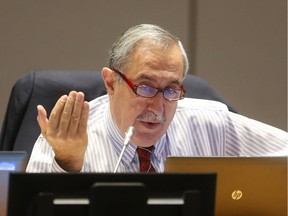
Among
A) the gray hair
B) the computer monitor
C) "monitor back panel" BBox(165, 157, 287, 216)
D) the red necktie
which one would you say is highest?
the gray hair

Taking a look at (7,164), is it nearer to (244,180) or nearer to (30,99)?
(244,180)

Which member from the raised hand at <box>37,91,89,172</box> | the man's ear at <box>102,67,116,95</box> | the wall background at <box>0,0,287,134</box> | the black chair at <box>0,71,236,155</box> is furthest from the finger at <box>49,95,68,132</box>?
the wall background at <box>0,0,287,134</box>

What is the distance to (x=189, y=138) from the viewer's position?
2.46 meters

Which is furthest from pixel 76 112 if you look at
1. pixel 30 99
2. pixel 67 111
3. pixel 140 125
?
pixel 30 99

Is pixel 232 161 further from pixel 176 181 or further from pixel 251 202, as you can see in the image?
pixel 176 181

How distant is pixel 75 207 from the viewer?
1450 millimetres

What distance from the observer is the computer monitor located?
1421 millimetres

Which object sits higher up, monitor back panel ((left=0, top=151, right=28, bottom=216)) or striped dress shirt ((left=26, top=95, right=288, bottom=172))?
monitor back panel ((left=0, top=151, right=28, bottom=216))

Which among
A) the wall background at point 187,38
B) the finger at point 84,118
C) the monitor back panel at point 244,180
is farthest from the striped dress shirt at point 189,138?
the wall background at point 187,38

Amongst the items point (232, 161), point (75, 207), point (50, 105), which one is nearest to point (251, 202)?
point (232, 161)

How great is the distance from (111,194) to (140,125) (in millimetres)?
814

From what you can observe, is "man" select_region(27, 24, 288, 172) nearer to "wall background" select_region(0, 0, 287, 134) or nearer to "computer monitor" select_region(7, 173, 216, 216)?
"computer monitor" select_region(7, 173, 216, 216)

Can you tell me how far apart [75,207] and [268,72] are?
245 centimetres

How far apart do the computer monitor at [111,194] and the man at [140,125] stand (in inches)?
22.4
